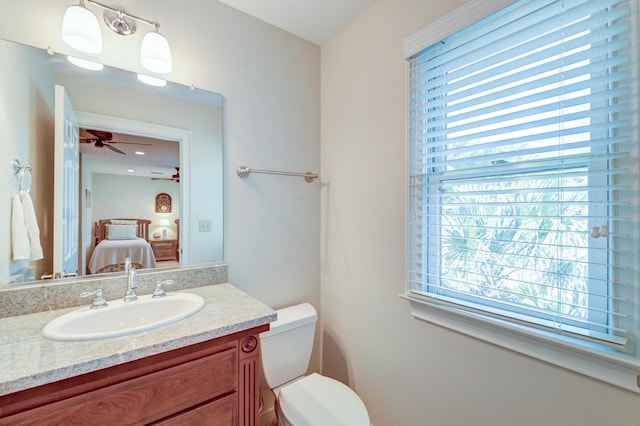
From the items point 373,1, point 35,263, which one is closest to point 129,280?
point 35,263

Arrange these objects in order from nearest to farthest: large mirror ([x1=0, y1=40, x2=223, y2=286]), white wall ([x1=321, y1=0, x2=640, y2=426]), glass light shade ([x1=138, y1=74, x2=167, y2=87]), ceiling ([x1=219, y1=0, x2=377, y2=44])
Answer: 1. white wall ([x1=321, y1=0, x2=640, y2=426])
2. large mirror ([x1=0, y1=40, x2=223, y2=286])
3. glass light shade ([x1=138, y1=74, x2=167, y2=87])
4. ceiling ([x1=219, y1=0, x2=377, y2=44])

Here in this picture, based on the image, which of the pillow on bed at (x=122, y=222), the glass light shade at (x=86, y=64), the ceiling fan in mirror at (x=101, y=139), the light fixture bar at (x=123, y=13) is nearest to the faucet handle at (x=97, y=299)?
the pillow on bed at (x=122, y=222)

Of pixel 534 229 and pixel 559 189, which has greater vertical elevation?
pixel 559 189

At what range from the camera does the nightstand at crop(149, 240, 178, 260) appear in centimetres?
135

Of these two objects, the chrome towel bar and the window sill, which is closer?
the window sill

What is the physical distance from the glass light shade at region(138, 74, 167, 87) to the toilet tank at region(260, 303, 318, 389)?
1290mm

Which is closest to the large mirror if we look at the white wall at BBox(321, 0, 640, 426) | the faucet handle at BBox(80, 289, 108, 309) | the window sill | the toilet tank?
the faucet handle at BBox(80, 289, 108, 309)

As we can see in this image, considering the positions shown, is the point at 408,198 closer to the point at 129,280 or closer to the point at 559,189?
the point at 559,189

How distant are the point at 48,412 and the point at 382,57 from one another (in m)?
1.83

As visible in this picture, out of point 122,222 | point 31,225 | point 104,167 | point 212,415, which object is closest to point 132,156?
point 104,167

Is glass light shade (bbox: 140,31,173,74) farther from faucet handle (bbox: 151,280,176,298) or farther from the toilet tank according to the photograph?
the toilet tank

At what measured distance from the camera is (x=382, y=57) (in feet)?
4.82

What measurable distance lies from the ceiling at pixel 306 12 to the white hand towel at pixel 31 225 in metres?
1.30

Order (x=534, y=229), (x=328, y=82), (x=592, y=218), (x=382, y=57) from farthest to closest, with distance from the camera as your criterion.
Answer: (x=328, y=82), (x=382, y=57), (x=534, y=229), (x=592, y=218)
